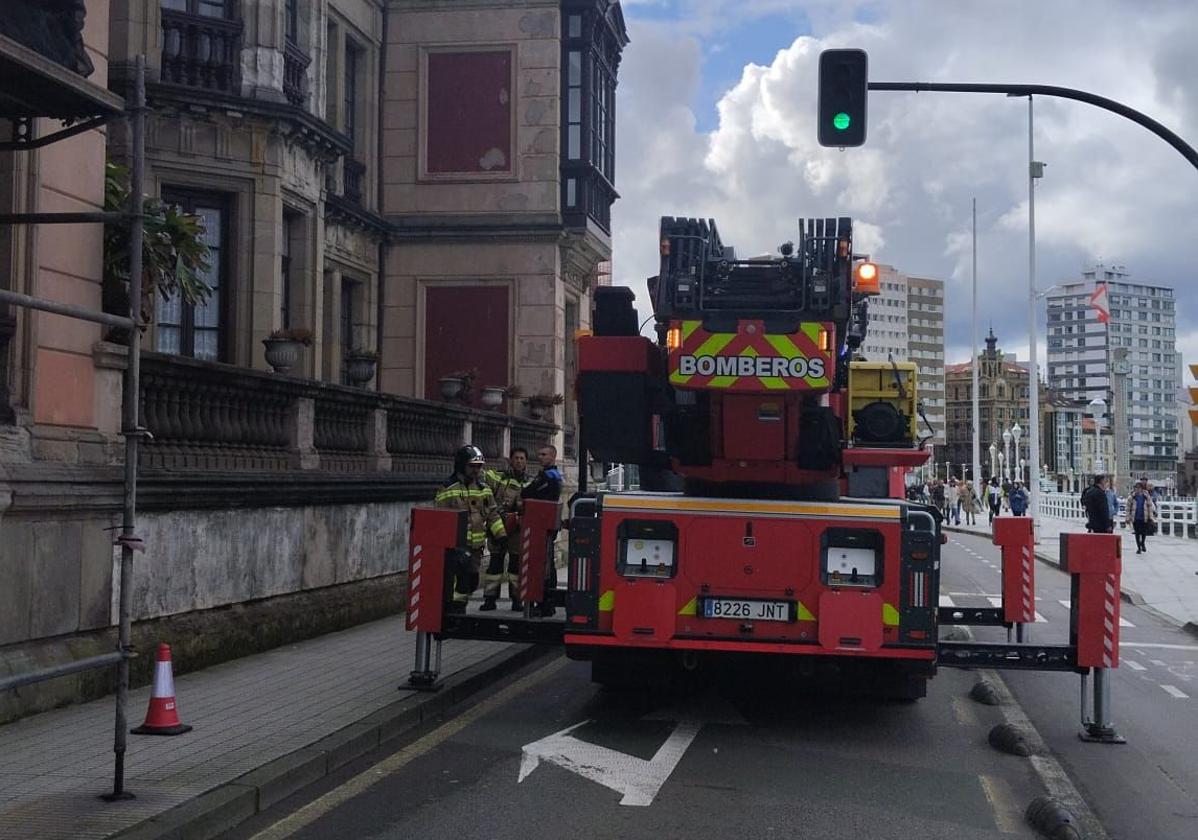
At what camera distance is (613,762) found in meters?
8.73

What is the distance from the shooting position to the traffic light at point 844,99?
45.6ft

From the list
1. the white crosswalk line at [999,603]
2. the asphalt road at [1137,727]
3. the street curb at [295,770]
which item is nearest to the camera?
the street curb at [295,770]

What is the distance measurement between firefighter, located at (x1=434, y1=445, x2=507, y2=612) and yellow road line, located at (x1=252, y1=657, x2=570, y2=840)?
222cm

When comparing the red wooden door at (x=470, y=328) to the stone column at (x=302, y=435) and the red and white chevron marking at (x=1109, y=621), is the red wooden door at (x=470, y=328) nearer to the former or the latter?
the stone column at (x=302, y=435)

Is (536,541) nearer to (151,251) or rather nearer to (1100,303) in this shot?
(151,251)

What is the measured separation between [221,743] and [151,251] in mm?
4620

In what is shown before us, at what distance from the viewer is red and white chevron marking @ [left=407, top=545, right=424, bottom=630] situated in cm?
1073

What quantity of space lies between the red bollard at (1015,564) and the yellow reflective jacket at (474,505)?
475 cm

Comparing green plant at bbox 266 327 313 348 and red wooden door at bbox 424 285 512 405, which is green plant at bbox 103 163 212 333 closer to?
green plant at bbox 266 327 313 348

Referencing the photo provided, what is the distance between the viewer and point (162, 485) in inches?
433

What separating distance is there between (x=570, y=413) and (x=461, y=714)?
1903cm

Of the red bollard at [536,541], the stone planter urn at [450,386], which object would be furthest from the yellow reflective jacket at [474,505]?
the stone planter urn at [450,386]

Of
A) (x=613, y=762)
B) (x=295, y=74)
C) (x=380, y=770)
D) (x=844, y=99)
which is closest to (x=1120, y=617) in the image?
(x=844, y=99)

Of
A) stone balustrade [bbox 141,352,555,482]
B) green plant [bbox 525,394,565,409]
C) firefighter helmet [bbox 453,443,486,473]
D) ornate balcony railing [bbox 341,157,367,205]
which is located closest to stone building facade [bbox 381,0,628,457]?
green plant [bbox 525,394,565,409]
